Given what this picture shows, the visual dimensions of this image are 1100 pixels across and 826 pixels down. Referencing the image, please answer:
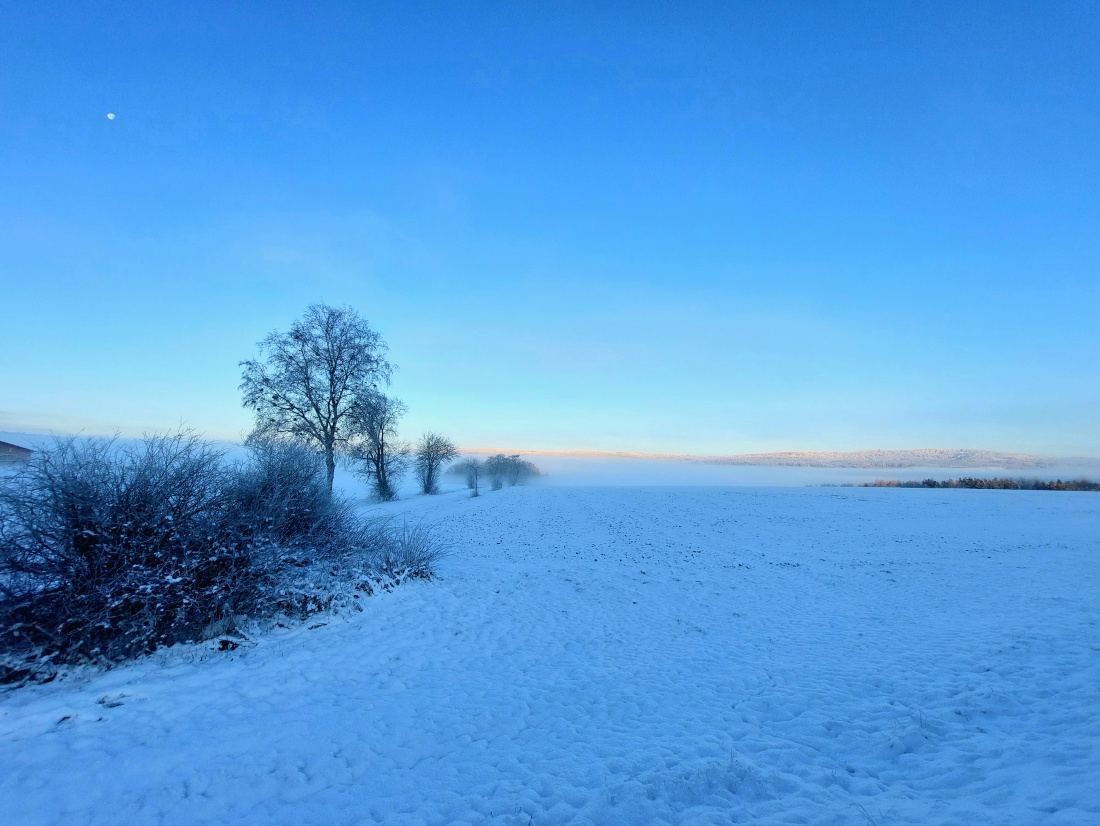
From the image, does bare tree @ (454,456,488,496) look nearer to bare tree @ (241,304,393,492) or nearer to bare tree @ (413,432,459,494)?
bare tree @ (413,432,459,494)

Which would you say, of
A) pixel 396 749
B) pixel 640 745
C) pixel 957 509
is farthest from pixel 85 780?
pixel 957 509

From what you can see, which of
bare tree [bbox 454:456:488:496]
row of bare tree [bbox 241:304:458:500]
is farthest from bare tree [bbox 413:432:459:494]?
row of bare tree [bbox 241:304:458:500]

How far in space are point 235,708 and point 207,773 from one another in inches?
58.2

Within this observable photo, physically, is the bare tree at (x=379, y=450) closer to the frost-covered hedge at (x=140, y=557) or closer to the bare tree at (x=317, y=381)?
the bare tree at (x=317, y=381)

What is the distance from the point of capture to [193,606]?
8.56m

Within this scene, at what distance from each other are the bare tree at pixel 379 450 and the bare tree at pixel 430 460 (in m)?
6.59

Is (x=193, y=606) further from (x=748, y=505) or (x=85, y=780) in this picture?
(x=748, y=505)

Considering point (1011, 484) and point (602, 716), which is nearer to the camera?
point (602, 716)

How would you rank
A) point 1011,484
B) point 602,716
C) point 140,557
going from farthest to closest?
point 1011,484, point 140,557, point 602,716

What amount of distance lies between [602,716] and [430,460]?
2026 inches

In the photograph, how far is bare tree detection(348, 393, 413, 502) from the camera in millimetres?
30922

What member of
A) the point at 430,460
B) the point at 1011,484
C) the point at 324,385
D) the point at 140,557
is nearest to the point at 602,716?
the point at 140,557

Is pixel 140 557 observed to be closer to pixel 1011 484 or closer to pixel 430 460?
pixel 430 460

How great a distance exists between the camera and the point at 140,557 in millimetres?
8367
